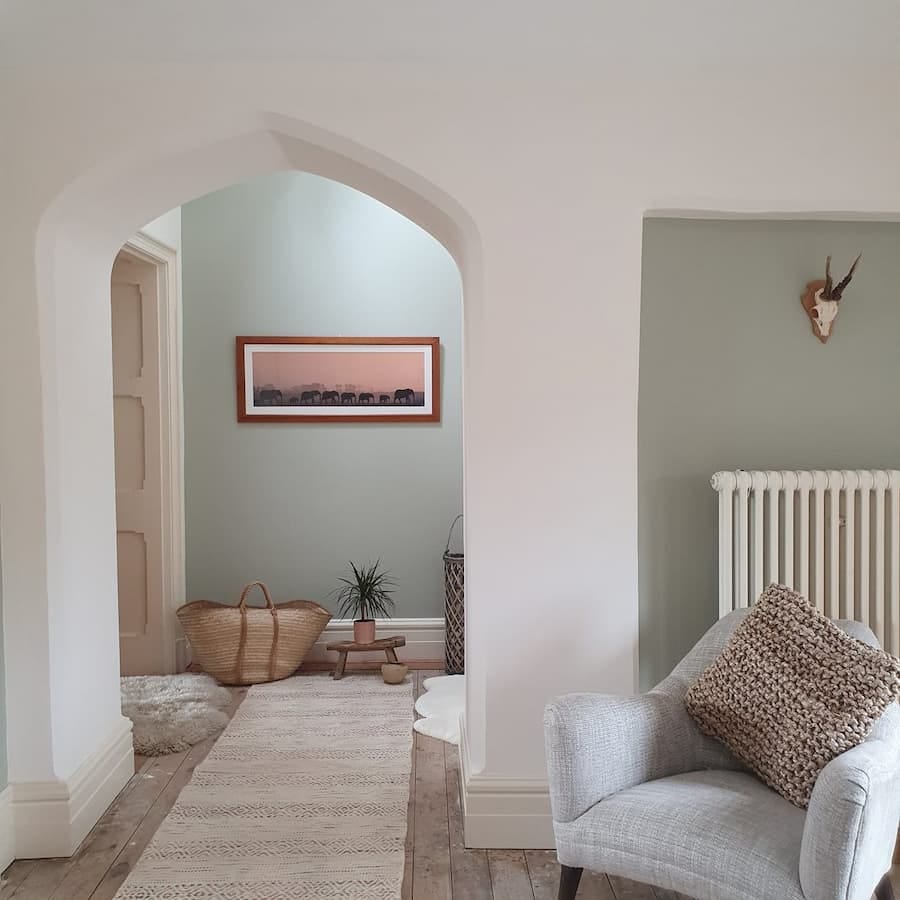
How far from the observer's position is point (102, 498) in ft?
10.0

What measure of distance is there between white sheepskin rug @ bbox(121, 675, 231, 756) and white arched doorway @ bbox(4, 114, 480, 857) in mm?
390

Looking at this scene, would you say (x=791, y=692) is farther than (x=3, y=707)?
No

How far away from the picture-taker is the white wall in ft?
8.71

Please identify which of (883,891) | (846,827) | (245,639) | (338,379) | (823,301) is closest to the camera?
(846,827)

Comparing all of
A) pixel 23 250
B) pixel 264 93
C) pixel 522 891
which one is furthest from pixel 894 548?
pixel 23 250

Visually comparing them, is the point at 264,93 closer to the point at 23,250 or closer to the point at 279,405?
the point at 23,250

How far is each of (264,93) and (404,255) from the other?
2105 mm

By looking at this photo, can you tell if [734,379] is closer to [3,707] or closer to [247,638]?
[3,707]

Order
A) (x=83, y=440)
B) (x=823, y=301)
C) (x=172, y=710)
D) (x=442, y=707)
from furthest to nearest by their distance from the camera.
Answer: (x=442, y=707) < (x=172, y=710) < (x=83, y=440) < (x=823, y=301)

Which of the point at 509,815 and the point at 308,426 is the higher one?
the point at 308,426

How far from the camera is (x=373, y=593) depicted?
15.3ft

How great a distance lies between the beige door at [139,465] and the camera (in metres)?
4.47

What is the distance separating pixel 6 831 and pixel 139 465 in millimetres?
2223

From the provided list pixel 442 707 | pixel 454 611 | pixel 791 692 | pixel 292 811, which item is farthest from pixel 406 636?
pixel 791 692
